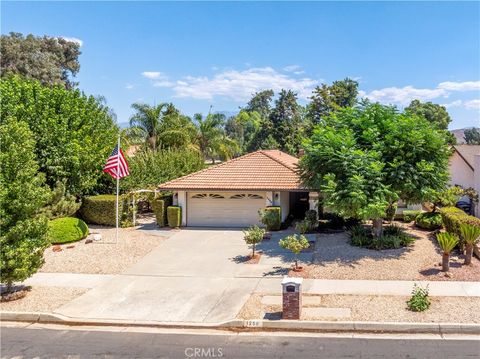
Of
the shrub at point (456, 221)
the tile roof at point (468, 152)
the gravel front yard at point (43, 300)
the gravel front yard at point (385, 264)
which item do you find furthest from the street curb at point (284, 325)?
the tile roof at point (468, 152)

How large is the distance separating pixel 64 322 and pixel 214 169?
49.4 feet

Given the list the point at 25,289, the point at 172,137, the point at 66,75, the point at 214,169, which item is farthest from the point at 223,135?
the point at 25,289

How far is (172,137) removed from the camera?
39000mm

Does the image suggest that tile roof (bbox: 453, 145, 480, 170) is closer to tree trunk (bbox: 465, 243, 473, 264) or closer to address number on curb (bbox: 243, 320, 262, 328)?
tree trunk (bbox: 465, 243, 473, 264)

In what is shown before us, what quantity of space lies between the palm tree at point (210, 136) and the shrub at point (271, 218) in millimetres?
23214

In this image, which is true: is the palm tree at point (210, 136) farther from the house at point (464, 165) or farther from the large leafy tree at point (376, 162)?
the large leafy tree at point (376, 162)

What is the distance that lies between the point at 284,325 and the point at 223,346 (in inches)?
64.0

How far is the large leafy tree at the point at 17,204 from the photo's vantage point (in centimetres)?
1227

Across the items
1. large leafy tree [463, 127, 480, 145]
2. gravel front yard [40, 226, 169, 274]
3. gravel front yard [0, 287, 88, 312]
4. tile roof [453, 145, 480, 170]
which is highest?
large leafy tree [463, 127, 480, 145]

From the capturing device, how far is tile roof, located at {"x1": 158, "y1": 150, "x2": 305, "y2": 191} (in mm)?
23156

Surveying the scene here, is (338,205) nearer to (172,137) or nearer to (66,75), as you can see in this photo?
(172,137)

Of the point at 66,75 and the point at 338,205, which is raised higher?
the point at 66,75

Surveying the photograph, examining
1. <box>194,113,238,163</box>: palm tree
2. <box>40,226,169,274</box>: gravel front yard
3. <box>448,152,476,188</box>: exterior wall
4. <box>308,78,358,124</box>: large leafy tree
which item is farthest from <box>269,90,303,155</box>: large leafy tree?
<box>40,226,169,274</box>: gravel front yard

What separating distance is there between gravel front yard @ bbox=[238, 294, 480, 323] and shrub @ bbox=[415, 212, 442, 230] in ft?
29.9
